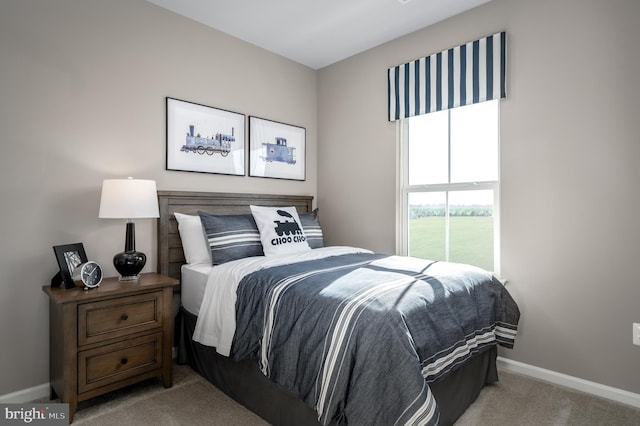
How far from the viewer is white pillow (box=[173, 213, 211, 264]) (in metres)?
2.65

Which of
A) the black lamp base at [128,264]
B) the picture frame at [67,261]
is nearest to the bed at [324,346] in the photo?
the black lamp base at [128,264]

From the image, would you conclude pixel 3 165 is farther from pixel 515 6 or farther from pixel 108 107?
pixel 515 6

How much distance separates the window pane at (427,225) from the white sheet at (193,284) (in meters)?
1.76

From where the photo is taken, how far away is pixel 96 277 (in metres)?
2.09

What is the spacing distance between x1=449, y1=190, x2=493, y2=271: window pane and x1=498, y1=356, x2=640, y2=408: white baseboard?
688mm

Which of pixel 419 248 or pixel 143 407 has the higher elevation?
pixel 419 248

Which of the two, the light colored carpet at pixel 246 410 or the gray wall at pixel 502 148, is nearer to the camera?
the light colored carpet at pixel 246 410

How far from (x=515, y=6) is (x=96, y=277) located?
10.7 ft

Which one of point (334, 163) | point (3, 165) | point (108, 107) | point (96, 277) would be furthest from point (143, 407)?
point (334, 163)

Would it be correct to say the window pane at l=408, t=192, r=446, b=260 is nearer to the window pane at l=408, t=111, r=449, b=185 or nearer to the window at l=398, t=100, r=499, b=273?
the window at l=398, t=100, r=499, b=273

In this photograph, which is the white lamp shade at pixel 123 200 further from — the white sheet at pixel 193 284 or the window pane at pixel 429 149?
the window pane at pixel 429 149

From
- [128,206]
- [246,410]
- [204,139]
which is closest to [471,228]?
[246,410]

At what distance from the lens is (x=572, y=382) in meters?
2.30

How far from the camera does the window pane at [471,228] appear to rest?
108 inches
